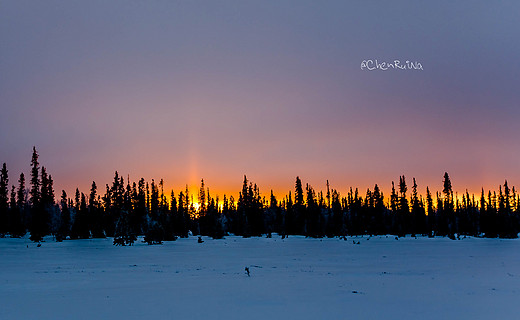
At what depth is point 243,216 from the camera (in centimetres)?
11381

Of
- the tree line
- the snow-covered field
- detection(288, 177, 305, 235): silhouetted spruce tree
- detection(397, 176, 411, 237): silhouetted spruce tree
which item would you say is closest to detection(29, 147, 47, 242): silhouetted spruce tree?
the tree line

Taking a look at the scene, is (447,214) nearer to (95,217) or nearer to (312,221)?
(312,221)

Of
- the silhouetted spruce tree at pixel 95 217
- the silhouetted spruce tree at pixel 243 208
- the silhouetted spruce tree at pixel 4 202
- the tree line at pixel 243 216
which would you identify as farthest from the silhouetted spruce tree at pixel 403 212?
the silhouetted spruce tree at pixel 4 202

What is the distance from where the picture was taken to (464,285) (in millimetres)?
17969

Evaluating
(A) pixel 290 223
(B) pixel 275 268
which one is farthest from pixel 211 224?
(B) pixel 275 268

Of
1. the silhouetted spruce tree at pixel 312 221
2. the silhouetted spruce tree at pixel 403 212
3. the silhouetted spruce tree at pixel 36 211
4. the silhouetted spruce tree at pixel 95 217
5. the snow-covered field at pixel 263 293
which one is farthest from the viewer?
the silhouetted spruce tree at pixel 403 212

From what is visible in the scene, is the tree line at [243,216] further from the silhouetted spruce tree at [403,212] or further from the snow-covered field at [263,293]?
the snow-covered field at [263,293]

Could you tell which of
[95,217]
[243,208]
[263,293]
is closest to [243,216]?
[243,208]

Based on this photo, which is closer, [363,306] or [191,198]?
[363,306]

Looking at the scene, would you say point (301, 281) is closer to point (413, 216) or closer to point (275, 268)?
point (275, 268)

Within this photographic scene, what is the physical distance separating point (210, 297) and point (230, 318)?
350cm

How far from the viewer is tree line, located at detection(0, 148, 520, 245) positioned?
8038 centimetres

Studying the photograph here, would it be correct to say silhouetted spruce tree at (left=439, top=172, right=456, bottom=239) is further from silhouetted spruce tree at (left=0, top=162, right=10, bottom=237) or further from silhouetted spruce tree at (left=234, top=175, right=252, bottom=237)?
silhouetted spruce tree at (left=0, top=162, right=10, bottom=237)

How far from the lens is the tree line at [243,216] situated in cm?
8038
